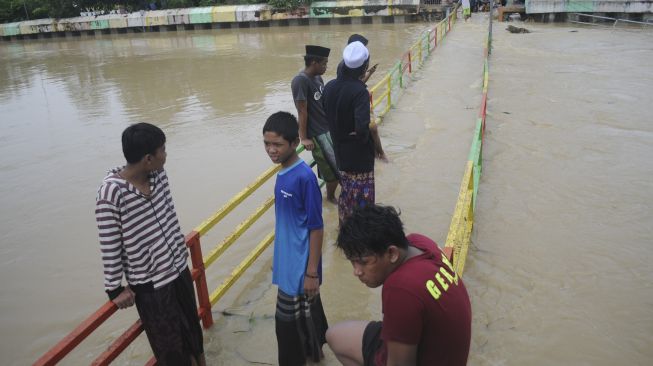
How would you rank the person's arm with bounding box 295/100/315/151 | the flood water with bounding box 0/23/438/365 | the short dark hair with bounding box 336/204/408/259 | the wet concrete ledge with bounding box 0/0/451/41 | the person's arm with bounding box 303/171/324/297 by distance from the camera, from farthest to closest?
the wet concrete ledge with bounding box 0/0/451/41, the flood water with bounding box 0/23/438/365, the person's arm with bounding box 295/100/315/151, the person's arm with bounding box 303/171/324/297, the short dark hair with bounding box 336/204/408/259

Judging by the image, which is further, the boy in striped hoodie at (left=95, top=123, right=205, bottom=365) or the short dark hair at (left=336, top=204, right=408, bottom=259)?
the boy in striped hoodie at (left=95, top=123, right=205, bottom=365)

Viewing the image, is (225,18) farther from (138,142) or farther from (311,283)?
(311,283)

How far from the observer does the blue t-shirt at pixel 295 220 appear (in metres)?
2.50

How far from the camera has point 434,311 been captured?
1.70 meters

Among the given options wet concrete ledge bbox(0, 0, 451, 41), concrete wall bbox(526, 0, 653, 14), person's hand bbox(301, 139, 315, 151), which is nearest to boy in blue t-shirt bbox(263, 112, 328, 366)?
person's hand bbox(301, 139, 315, 151)

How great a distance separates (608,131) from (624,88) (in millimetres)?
4268

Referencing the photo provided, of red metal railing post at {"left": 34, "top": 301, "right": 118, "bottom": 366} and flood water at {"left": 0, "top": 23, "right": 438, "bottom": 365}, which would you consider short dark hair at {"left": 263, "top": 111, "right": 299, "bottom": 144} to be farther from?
flood water at {"left": 0, "top": 23, "right": 438, "bottom": 365}

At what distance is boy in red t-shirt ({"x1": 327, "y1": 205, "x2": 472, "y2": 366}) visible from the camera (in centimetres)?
170

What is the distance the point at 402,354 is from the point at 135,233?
56.5 inches

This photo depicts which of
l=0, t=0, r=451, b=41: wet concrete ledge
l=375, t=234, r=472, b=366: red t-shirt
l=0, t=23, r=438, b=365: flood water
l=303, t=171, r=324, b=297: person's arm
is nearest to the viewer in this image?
l=375, t=234, r=472, b=366: red t-shirt

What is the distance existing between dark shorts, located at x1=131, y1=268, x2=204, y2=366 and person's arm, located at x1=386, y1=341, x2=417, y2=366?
1.35 m

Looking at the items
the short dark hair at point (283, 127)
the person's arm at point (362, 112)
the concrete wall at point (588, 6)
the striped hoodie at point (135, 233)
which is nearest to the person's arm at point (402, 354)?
the short dark hair at point (283, 127)

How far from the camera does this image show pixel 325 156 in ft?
16.2

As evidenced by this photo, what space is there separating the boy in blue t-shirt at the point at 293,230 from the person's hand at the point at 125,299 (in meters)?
0.79
